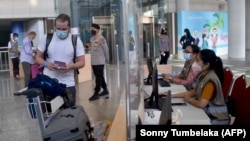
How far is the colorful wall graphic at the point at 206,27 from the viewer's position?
1576 centimetres

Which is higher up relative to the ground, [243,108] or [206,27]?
[206,27]

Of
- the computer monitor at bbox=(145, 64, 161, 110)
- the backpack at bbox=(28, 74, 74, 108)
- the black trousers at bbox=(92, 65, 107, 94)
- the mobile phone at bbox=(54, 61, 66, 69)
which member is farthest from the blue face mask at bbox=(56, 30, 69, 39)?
the black trousers at bbox=(92, 65, 107, 94)

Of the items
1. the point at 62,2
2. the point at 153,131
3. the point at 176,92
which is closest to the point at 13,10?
the point at 62,2

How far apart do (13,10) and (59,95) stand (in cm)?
1508

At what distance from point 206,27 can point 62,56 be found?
1446 cm

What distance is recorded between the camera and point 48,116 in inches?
97.2

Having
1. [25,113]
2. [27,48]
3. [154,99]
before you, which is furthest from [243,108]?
[27,48]

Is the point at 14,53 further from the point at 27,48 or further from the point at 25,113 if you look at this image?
the point at 25,113

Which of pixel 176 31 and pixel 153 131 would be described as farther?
pixel 176 31

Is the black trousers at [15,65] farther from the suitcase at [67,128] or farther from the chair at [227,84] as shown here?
the suitcase at [67,128]

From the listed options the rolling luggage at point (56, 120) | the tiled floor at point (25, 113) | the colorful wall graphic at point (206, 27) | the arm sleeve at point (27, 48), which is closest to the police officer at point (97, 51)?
the tiled floor at point (25, 113)

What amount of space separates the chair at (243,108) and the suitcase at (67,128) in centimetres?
Result: 126

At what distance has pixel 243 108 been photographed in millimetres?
2836

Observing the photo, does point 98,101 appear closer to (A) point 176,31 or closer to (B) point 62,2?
(B) point 62,2
